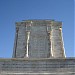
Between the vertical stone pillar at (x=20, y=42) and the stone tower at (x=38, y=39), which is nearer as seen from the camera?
the stone tower at (x=38, y=39)

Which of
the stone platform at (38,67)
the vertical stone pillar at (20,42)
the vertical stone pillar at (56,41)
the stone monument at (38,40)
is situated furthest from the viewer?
the vertical stone pillar at (20,42)

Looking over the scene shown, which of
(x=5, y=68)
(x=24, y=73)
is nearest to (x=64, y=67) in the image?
(x=24, y=73)

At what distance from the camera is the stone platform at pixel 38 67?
2011 centimetres

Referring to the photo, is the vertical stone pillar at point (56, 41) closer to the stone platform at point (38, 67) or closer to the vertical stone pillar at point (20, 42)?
the vertical stone pillar at point (20, 42)

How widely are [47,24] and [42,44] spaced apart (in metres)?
3.18

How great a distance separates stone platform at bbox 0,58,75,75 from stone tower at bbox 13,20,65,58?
766cm

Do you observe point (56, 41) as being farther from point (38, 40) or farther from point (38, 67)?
point (38, 67)

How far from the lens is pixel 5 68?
2066cm

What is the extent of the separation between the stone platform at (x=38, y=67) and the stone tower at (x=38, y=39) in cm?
766

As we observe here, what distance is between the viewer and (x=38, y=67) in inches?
806

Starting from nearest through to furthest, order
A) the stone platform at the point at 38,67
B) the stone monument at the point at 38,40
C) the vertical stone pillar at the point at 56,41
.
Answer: the stone platform at the point at 38,67 < the stone monument at the point at 38,40 < the vertical stone pillar at the point at 56,41

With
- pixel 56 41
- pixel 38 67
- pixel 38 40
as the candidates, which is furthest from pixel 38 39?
pixel 38 67

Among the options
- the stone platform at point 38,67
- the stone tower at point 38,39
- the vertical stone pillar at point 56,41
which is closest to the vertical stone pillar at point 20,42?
the stone tower at point 38,39

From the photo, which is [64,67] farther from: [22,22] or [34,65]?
[22,22]
